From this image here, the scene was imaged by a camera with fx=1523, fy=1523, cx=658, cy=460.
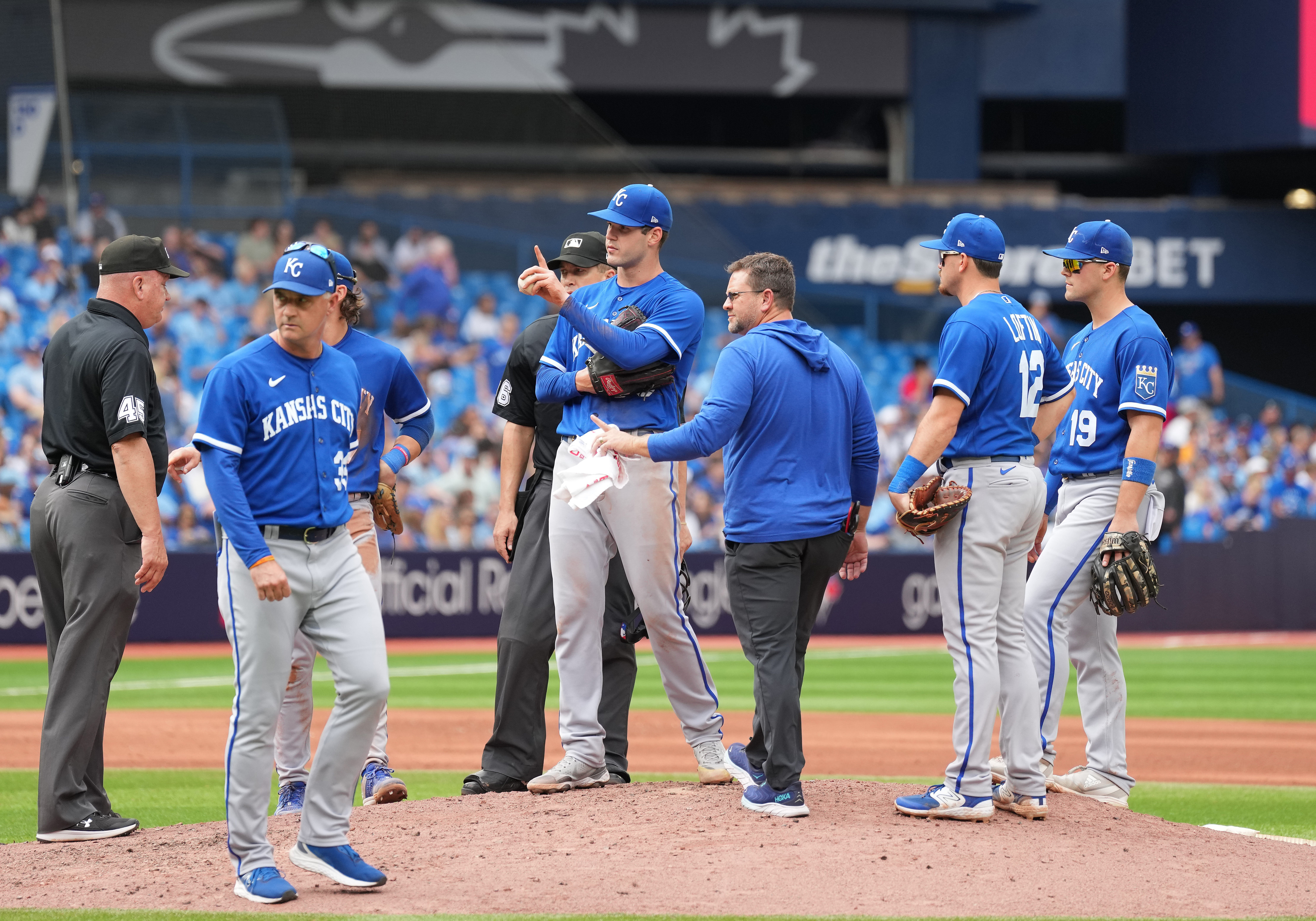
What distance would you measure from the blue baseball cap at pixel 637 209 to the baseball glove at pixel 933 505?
4.86 feet

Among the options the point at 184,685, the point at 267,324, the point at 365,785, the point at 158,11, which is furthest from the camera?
the point at 158,11

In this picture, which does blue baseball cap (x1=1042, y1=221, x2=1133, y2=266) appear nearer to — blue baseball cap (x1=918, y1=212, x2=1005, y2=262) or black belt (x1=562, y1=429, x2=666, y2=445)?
blue baseball cap (x1=918, y1=212, x2=1005, y2=262)

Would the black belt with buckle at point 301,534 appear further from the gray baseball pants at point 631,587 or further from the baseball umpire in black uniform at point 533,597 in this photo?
the baseball umpire in black uniform at point 533,597

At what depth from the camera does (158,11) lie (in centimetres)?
2719

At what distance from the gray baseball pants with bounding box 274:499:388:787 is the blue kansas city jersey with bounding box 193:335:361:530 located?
109 cm

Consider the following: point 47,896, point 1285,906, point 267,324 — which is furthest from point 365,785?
point 267,324

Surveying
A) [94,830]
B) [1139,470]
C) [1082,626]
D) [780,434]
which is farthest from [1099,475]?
[94,830]

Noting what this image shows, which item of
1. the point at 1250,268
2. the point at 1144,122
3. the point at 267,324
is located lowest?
the point at 267,324

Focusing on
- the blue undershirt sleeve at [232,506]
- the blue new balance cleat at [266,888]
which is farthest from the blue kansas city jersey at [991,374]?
the blue new balance cleat at [266,888]

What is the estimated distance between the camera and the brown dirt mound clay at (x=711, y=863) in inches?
193

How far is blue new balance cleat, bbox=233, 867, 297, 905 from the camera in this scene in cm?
483

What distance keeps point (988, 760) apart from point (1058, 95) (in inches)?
1063

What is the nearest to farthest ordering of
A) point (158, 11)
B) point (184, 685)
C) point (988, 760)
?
1. point (988, 760)
2. point (184, 685)
3. point (158, 11)

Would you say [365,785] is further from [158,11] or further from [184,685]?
[158,11]
